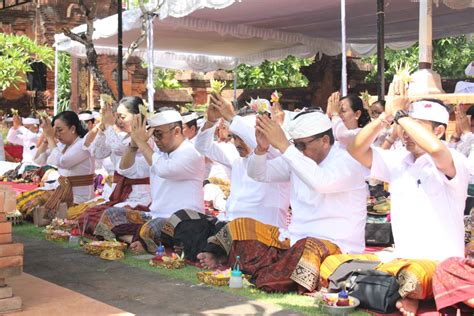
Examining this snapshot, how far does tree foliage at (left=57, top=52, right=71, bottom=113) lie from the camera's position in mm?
16859

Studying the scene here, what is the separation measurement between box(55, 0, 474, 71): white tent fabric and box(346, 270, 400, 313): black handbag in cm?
479

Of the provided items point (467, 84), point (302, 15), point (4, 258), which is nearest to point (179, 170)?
point (4, 258)

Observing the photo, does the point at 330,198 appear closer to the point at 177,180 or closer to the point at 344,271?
the point at 344,271

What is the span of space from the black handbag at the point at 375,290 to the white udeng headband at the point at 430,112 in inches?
36.1

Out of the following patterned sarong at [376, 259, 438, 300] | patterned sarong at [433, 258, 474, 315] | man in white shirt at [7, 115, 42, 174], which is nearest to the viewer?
patterned sarong at [433, 258, 474, 315]

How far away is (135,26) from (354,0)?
10.3 feet

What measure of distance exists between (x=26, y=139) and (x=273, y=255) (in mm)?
8560

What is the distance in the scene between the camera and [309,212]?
15.4 ft

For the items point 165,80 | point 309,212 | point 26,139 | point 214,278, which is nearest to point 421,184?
point 309,212

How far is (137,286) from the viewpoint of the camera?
489 cm

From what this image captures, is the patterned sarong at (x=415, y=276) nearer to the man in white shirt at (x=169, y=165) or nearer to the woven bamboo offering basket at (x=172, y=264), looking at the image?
the woven bamboo offering basket at (x=172, y=264)

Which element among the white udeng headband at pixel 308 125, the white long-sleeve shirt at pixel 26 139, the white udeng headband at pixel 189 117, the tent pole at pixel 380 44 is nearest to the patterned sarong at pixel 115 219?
the white udeng headband at pixel 189 117

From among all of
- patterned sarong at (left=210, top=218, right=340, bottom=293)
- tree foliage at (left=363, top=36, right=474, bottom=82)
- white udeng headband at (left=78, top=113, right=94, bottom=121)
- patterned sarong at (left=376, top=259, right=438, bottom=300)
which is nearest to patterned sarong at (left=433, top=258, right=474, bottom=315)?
patterned sarong at (left=376, top=259, right=438, bottom=300)

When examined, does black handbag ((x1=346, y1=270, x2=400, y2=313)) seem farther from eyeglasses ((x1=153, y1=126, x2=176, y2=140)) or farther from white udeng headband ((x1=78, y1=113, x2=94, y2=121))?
white udeng headband ((x1=78, y1=113, x2=94, y2=121))
